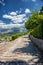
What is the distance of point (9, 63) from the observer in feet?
28.5

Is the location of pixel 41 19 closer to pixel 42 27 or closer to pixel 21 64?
pixel 42 27

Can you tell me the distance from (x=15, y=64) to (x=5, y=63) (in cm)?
50

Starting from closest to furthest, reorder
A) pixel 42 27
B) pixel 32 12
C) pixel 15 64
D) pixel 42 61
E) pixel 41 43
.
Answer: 1. pixel 15 64
2. pixel 42 61
3. pixel 41 43
4. pixel 42 27
5. pixel 32 12

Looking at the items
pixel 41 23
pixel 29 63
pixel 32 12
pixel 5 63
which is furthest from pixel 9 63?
pixel 32 12

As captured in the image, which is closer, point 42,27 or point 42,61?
point 42,61

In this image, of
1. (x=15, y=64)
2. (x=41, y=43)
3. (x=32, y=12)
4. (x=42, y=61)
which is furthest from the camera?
(x=32, y=12)

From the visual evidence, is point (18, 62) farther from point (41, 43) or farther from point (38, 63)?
point (41, 43)

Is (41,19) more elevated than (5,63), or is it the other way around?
(41,19)

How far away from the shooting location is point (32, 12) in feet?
57.4

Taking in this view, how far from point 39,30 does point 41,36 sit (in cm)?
52

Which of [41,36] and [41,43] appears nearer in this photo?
[41,43]

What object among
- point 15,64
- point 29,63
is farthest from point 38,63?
point 15,64

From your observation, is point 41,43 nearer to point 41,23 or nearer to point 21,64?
point 41,23

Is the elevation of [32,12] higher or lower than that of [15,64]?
higher
